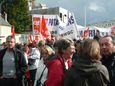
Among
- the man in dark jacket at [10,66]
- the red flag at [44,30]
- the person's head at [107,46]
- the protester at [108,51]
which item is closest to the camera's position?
the protester at [108,51]

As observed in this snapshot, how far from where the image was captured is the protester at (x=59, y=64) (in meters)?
6.40

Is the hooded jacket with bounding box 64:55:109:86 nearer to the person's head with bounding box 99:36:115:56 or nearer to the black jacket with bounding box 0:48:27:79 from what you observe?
the person's head with bounding box 99:36:115:56

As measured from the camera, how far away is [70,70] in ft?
19.9

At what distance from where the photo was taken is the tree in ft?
279

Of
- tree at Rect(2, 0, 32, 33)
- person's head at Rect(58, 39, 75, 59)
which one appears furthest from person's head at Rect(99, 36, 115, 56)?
tree at Rect(2, 0, 32, 33)

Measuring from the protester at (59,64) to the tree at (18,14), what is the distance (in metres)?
78.0

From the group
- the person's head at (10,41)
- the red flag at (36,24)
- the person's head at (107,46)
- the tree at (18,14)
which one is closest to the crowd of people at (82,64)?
the person's head at (107,46)

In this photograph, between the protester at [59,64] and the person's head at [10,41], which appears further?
the person's head at [10,41]

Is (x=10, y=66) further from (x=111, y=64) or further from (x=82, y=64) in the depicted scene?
(x=82, y=64)

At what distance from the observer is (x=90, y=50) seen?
19.4 ft

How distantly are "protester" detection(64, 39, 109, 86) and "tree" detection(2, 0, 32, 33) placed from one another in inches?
3097

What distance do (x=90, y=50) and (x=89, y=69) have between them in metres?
0.23

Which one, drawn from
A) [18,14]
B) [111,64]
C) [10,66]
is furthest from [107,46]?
[18,14]

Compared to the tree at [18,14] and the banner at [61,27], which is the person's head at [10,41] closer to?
the banner at [61,27]
